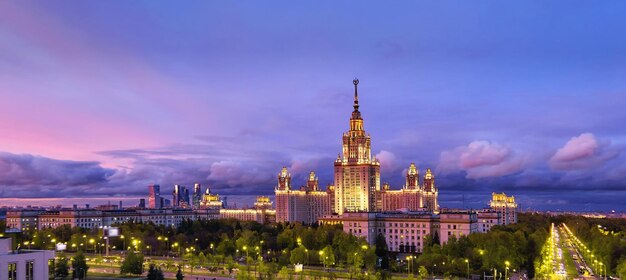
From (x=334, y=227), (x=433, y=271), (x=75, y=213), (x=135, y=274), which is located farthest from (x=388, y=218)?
(x=75, y=213)

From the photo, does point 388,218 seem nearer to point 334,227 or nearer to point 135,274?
point 334,227

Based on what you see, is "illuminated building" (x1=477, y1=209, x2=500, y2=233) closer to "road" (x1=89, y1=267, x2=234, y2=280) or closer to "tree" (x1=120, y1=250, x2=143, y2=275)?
"road" (x1=89, y1=267, x2=234, y2=280)

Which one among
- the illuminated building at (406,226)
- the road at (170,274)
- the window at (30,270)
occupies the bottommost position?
the road at (170,274)

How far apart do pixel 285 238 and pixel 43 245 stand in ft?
178

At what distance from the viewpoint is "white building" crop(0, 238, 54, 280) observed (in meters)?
45.6

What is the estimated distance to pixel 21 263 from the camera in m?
46.8

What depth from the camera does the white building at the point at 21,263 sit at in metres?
45.6

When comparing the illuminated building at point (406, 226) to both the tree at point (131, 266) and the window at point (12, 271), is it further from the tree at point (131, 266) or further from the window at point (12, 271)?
the window at point (12, 271)

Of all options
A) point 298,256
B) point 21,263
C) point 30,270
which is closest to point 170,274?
point 298,256

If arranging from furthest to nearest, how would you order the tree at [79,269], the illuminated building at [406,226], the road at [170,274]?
the illuminated building at [406,226], the road at [170,274], the tree at [79,269]

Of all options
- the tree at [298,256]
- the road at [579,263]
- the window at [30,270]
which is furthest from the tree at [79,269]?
the road at [579,263]

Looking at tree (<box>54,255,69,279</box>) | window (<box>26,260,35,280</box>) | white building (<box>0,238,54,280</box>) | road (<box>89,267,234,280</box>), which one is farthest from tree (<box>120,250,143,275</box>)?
window (<box>26,260,35,280</box>)

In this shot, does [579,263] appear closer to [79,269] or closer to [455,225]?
[455,225]

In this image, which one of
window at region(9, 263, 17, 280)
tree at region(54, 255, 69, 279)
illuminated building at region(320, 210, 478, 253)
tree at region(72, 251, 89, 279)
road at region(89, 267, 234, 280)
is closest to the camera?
window at region(9, 263, 17, 280)
